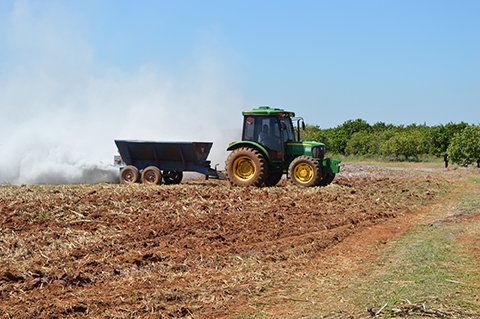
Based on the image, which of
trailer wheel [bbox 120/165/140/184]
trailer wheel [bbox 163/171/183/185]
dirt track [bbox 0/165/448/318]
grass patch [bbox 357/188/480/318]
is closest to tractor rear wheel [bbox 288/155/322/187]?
dirt track [bbox 0/165/448/318]

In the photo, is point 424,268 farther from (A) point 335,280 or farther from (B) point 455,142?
(B) point 455,142

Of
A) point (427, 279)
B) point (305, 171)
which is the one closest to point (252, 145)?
point (305, 171)

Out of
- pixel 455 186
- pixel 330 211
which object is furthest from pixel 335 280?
pixel 455 186

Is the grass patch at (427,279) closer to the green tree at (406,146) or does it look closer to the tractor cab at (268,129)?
the tractor cab at (268,129)

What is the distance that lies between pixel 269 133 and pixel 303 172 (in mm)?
1676

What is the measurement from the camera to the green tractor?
19.9 m

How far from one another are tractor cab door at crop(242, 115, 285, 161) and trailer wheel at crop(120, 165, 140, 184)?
4.06 m

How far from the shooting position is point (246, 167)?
66.8 feet

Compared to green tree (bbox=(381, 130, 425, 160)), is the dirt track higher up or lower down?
lower down

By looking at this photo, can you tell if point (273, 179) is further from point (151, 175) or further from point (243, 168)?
point (151, 175)

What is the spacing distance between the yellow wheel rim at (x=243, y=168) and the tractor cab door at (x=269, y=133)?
2.34ft

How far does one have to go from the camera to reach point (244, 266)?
370 inches

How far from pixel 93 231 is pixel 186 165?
32.3 ft

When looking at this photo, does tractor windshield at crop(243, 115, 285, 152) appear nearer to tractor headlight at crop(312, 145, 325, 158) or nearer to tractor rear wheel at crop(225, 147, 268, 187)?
tractor rear wheel at crop(225, 147, 268, 187)
